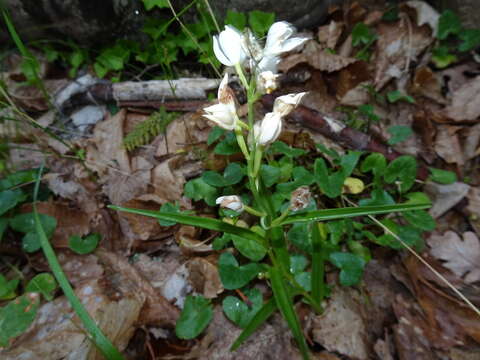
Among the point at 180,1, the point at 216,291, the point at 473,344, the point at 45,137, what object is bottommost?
the point at 473,344

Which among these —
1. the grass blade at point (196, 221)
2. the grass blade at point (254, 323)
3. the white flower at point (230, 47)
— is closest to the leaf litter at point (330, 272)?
the grass blade at point (254, 323)

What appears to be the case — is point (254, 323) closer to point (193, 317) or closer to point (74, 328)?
point (193, 317)

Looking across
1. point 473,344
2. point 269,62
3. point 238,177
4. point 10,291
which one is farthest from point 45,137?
point 473,344

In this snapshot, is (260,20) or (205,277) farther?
(260,20)

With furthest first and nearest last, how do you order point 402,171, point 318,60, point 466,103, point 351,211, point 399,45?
point 399,45 < point 318,60 < point 466,103 < point 402,171 < point 351,211

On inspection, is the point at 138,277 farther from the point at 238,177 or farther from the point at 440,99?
the point at 440,99

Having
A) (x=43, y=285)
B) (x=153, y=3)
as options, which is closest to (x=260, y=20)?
(x=153, y=3)

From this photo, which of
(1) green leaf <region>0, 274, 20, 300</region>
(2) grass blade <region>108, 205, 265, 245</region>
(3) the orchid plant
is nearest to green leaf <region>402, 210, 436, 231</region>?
(3) the orchid plant
